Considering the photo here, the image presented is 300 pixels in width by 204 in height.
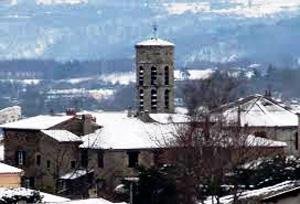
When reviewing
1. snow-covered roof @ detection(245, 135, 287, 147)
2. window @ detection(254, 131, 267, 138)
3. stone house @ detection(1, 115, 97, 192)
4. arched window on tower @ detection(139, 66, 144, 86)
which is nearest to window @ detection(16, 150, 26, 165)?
stone house @ detection(1, 115, 97, 192)

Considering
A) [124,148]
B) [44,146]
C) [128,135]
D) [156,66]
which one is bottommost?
[44,146]

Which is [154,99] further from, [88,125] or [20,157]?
[20,157]

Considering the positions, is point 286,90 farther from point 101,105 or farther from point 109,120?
point 109,120

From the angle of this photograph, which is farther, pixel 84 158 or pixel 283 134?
pixel 283 134

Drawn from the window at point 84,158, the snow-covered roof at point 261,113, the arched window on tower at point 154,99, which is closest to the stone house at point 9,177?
the window at point 84,158

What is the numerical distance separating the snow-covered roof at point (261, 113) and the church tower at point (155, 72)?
550 inches

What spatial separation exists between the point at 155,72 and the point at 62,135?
2114 centimetres

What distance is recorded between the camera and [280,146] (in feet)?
181

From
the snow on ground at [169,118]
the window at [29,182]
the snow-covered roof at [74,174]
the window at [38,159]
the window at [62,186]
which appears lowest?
the window at [29,182]

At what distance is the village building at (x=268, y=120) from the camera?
192 ft

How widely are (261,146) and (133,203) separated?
987 cm

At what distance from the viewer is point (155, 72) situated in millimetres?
77375

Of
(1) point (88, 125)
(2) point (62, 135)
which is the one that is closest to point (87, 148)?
(2) point (62, 135)

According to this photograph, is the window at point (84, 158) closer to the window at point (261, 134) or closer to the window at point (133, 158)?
the window at point (133, 158)
